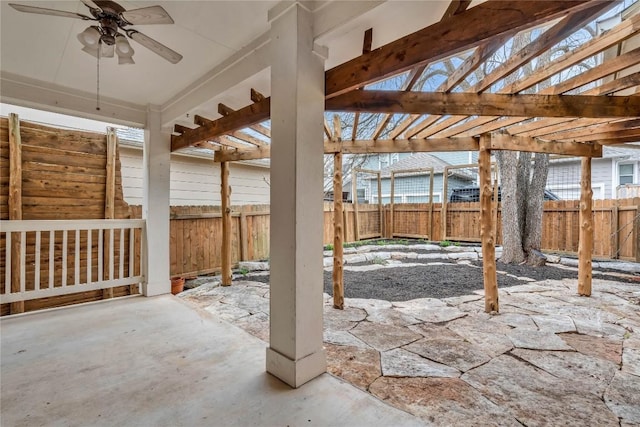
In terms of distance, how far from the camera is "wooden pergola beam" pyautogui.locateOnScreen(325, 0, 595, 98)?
131 cm

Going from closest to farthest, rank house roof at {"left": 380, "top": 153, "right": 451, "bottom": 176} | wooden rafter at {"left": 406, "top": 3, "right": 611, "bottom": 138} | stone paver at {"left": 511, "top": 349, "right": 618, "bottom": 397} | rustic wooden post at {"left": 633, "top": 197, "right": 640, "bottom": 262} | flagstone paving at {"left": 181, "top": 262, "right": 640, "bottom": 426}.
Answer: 1. wooden rafter at {"left": 406, "top": 3, "right": 611, "bottom": 138}
2. flagstone paving at {"left": 181, "top": 262, "right": 640, "bottom": 426}
3. stone paver at {"left": 511, "top": 349, "right": 618, "bottom": 397}
4. rustic wooden post at {"left": 633, "top": 197, "right": 640, "bottom": 262}
5. house roof at {"left": 380, "top": 153, "right": 451, "bottom": 176}

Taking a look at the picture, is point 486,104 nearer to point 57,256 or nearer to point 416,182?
point 57,256

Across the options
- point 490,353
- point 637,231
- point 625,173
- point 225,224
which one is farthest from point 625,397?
point 625,173

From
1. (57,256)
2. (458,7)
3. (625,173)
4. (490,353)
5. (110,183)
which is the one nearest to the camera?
(458,7)

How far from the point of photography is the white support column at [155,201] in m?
3.75

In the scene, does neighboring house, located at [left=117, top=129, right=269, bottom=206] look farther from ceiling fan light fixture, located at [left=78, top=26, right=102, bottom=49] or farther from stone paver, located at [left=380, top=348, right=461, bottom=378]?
stone paver, located at [left=380, top=348, right=461, bottom=378]

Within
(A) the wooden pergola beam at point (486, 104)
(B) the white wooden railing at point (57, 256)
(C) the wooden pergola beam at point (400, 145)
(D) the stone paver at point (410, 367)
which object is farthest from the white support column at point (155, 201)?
(D) the stone paver at point (410, 367)

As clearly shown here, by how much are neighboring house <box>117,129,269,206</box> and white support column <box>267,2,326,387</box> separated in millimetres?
3540

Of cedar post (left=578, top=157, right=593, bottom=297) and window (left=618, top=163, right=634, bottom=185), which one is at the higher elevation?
window (left=618, top=163, right=634, bottom=185)

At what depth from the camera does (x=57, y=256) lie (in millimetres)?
3938

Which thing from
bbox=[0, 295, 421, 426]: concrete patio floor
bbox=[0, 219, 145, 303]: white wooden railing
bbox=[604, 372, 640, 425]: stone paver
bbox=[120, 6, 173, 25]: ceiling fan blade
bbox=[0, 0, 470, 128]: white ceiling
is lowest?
bbox=[604, 372, 640, 425]: stone paver

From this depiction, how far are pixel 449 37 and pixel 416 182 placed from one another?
11.4m

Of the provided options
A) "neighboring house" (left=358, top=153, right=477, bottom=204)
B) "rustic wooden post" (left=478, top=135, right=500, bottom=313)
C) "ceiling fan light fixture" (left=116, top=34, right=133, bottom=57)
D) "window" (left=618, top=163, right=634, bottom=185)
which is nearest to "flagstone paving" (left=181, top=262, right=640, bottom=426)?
"rustic wooden post" (left=478, top=135, right=500, bottom=313)

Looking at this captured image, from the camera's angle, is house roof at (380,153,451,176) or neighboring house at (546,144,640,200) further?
house roof at (380,153,451,176)
